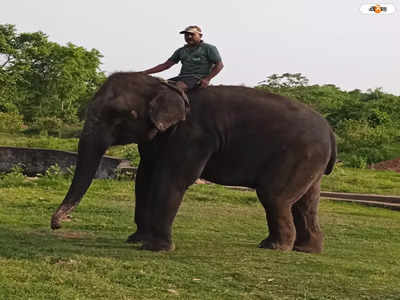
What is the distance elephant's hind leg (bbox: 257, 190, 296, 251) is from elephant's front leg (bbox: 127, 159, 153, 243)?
4.42ft

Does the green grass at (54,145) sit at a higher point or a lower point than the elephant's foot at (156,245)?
higher

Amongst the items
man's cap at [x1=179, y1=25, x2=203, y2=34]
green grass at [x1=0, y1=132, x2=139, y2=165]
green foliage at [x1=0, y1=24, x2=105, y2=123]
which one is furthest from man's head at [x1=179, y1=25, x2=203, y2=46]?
green foliage at [x1=0, y1=24, x2=105, y2=123]

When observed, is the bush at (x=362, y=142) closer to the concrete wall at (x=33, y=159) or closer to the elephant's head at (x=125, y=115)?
the concrete wall at (x=33, y=159)

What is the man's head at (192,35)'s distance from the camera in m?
7.73

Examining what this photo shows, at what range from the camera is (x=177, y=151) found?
7.20 m

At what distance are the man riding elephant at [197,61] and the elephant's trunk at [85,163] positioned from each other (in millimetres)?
1160

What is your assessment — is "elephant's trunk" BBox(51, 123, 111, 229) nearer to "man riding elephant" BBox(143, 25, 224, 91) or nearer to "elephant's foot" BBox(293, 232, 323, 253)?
"man riding elephant" BBox(143, 25, 224, 91)

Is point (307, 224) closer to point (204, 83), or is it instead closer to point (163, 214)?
point (163, 214)

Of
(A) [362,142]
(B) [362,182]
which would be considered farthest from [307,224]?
(A) [362,142]

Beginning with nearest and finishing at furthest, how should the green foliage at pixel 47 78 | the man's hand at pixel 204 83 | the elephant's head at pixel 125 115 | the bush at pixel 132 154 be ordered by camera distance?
the elephant's head at pixel 125 115
the man's hand at pixel 204 83
the bush at pixel 132 154
the green foliage at pixel 47 78

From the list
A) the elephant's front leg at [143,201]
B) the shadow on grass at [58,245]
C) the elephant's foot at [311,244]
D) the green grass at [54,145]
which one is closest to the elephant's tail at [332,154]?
the elephant's foot at [311,244]

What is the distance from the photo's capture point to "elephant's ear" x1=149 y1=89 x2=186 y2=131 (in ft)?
23.1

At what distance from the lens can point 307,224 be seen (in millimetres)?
8109

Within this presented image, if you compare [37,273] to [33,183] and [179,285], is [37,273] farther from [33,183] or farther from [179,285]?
[33,183]
